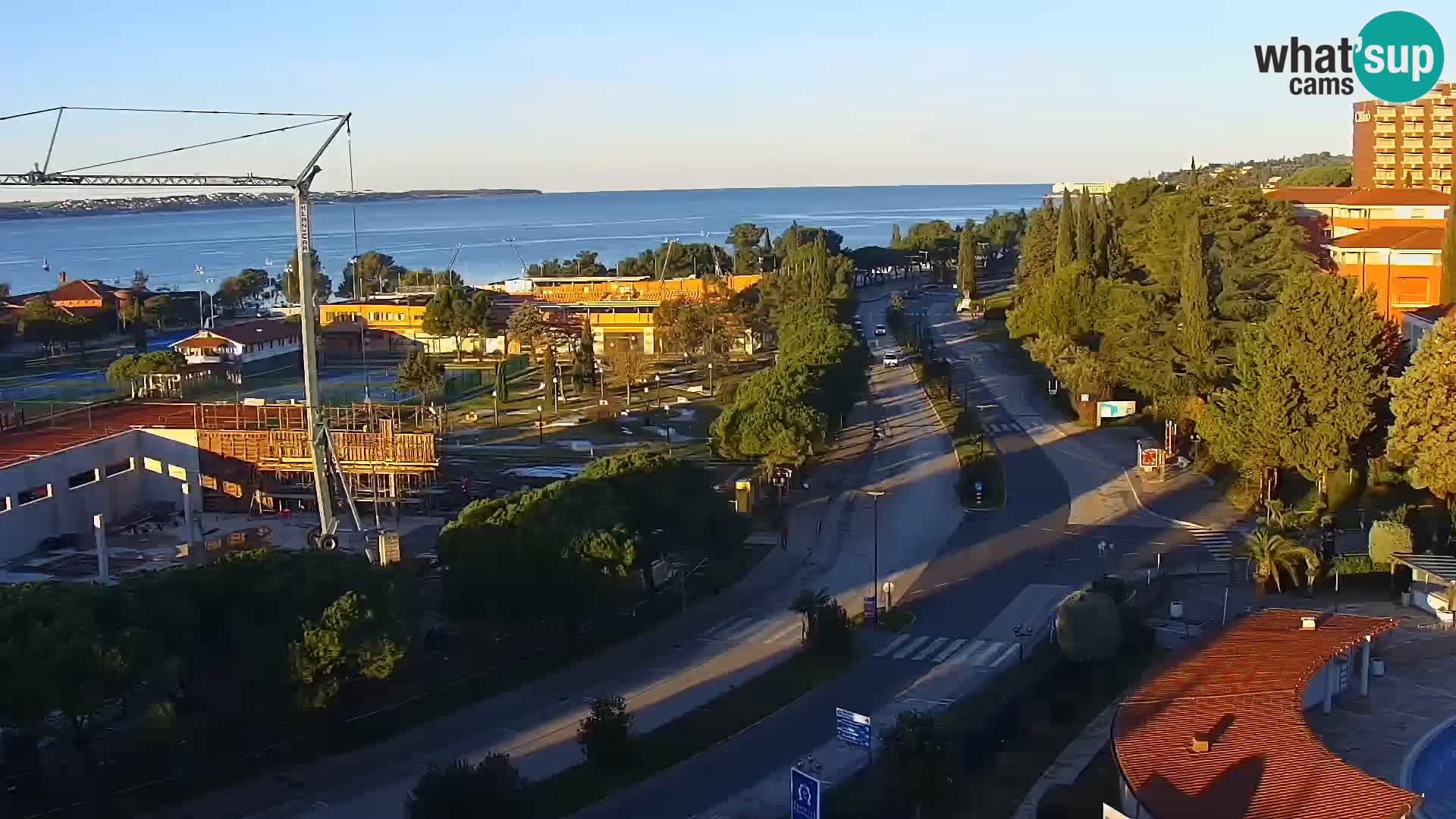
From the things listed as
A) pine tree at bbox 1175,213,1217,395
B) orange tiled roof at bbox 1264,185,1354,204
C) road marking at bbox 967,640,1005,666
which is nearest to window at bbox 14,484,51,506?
road marking at bbox 967,640,1005,666

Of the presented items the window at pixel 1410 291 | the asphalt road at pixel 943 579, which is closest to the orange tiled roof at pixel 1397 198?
the window at pixel 1410 291

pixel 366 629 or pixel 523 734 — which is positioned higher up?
pixel 366 629

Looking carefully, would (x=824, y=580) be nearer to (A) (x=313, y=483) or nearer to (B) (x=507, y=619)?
(B) (x=507, y=619)

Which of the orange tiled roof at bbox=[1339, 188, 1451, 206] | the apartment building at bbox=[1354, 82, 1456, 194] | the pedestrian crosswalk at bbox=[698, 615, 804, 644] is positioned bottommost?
the pedestrian crosswalk at bbox=[698, 615, 804, 644]

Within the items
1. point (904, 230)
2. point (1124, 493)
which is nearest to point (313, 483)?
point (1124, 493)

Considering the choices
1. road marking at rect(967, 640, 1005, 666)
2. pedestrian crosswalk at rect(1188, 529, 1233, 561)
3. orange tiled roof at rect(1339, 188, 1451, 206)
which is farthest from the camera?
orange tiled roof at rect(1339, 188, 1451, 206)

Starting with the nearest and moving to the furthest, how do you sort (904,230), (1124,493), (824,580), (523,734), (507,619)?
(523,734)
(507,619)
(824,580)
(1124,493)
(904,230)

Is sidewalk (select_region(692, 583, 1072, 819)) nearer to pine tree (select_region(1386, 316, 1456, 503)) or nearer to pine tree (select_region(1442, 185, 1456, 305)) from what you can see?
pine tree (select_region(1386, 316, 1456, 503))

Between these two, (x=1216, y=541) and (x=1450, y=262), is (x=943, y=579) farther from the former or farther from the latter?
(x=1450, y=262)
